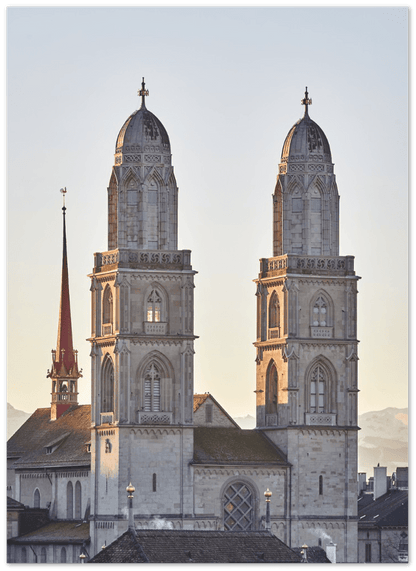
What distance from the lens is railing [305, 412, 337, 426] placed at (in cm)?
13312

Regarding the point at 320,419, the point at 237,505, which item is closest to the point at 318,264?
the point at 320,419

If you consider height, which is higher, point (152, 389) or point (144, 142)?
point (144, 142)

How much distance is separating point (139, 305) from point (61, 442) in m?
18.5

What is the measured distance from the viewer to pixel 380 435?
→ 132 metres

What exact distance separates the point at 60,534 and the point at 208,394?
1041 centimetres

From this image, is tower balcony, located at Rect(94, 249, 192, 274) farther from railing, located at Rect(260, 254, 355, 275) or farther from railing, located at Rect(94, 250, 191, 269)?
railing, located at Rect(260, 254, 355, 275)

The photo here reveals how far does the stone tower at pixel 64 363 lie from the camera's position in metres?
157

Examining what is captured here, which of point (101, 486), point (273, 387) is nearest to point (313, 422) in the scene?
point (273, 387)

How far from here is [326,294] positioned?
13338 centimetres

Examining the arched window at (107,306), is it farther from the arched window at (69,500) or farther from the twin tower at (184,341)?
the arched window at (69,500)

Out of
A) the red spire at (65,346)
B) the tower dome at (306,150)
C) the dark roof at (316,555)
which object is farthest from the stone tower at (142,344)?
the red spire at (65,346)

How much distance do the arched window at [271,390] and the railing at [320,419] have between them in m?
2.19

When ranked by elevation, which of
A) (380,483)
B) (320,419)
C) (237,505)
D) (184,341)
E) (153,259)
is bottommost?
(237,505)

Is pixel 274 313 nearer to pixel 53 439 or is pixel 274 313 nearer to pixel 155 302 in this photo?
pixel 155 302
